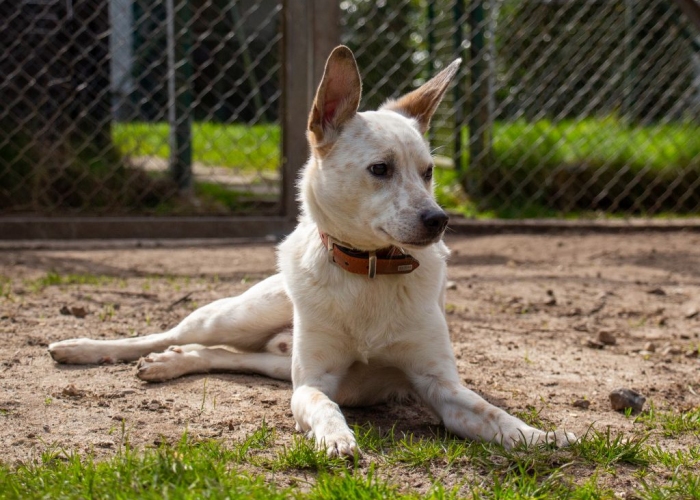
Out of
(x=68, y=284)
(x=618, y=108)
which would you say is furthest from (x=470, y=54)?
(x=68, y=284)

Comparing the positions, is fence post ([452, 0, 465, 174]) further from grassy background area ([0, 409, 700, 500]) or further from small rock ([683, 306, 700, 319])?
grassy background area ([0, 409, 700, 500])

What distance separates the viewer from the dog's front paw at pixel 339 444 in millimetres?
2230

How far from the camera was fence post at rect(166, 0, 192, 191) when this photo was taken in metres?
6.18

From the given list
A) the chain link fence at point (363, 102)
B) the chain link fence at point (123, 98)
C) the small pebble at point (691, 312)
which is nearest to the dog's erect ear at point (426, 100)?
the small pebble at point (691, 312)

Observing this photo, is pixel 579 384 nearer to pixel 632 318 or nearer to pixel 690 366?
pixel 690 366

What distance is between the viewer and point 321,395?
2.61 meters

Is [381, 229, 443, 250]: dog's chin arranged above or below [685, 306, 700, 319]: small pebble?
above

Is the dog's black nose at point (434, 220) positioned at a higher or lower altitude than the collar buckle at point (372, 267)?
higher

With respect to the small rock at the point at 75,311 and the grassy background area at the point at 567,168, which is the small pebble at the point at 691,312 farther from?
the small rock at the point at 75,311

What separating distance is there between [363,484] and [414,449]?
33 cm

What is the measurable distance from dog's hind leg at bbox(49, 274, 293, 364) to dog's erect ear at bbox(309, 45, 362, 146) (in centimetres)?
61

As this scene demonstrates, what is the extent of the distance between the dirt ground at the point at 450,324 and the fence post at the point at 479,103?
0.95 metres

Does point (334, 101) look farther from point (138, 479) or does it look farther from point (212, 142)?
point (212, 142)

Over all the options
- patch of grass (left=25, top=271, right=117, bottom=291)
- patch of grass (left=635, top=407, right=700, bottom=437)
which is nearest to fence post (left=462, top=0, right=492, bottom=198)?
patch of grass (left=25, top=271, right=117, bottom=291)
